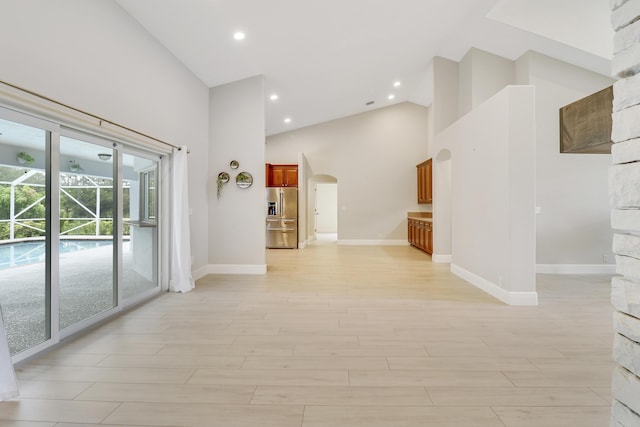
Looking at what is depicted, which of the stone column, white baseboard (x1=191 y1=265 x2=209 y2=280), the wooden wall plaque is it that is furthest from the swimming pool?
the wooden wall plaque

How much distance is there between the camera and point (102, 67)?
3066 millimetres

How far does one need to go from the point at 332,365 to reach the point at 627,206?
1938 millimetres

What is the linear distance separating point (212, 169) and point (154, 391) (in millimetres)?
4059

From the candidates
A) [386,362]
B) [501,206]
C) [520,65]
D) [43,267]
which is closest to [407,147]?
[520,65]

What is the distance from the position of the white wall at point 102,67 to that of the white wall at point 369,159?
17.1ft

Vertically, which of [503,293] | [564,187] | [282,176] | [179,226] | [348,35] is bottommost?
[503,293]

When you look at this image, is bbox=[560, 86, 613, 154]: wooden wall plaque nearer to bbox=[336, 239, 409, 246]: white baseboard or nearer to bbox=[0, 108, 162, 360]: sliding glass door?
bbox=[0, 108, 162, 360]: sliding glass door

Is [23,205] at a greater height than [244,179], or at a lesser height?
lesser

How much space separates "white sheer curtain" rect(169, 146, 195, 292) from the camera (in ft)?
14.6

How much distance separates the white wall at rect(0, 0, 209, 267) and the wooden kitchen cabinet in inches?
160

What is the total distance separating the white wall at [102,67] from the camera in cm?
229

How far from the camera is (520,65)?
586 cm

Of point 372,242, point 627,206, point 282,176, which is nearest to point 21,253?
point 627,206

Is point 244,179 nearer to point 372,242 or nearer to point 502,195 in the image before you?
point 502,195
